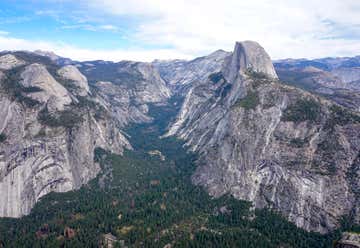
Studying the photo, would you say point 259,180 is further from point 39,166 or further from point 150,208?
point 39,166

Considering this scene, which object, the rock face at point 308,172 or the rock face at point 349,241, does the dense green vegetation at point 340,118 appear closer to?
the rock face at point 308,172

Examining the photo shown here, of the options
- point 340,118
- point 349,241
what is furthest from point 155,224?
point 340,118

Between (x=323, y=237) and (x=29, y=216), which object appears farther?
(x=29, y=216)

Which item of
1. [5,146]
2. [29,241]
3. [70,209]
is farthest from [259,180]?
[5,146]

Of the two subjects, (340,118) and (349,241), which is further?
(340,118)

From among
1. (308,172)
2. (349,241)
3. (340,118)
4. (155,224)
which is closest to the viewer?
(349,241)

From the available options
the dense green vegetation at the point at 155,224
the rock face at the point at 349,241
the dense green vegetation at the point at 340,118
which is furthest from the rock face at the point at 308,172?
the rock face at the point at 349,241

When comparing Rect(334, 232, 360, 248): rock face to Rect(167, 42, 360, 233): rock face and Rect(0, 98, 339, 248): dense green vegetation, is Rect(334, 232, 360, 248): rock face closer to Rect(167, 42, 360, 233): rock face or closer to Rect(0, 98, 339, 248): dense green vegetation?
Result: Rect(0, 98, 339, 248): dense green vegetation

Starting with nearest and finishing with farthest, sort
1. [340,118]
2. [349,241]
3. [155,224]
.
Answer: [349,241], [155,224], [340,118]

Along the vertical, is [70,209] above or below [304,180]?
below

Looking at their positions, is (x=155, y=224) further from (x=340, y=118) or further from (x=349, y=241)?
(x=340, y=118)

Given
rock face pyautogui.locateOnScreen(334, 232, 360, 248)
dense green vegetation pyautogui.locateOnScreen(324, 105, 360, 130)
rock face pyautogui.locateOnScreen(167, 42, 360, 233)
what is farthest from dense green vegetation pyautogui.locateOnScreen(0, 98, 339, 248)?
dense green vegetation pyautogui.locateOnScreen(324, 105, 360, 130)
